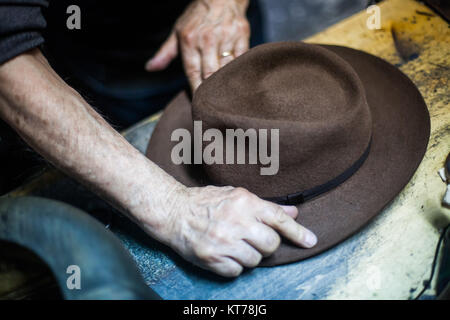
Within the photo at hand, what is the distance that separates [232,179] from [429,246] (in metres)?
0.48

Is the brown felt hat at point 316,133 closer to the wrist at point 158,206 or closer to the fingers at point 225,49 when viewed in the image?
the wrist at point 158,206

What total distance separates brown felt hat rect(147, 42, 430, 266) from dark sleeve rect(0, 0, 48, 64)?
0.40m

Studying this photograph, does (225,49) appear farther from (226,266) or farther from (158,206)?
(226,266)

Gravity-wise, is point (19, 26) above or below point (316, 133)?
above

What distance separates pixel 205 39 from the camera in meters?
1.31

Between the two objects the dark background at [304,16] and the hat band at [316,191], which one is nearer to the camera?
the hat band at [316,191]

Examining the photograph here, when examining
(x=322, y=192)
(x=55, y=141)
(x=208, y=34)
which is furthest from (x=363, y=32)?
(x=55, y=141)

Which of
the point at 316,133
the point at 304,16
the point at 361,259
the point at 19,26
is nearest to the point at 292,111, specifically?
the point at 316,133

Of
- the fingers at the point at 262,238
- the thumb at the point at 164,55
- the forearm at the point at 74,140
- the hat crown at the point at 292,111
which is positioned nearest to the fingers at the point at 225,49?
the thumb at the point at 164,55

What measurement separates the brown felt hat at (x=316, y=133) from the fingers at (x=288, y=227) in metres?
0.03

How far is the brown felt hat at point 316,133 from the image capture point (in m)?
0.86

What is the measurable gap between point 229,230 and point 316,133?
0.93 ft

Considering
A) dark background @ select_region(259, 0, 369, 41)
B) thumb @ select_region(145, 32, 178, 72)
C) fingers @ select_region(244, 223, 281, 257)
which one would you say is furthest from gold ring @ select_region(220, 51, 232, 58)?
dark background @ select_region(259, 0, 369, 41)

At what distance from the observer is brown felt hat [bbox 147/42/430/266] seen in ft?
2.84
